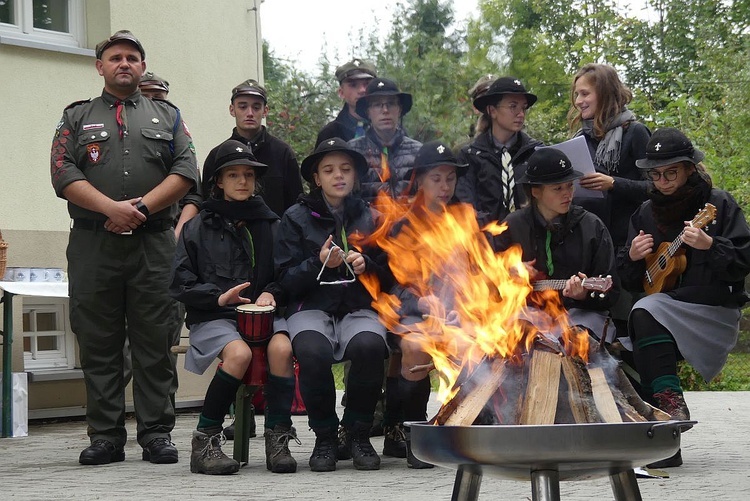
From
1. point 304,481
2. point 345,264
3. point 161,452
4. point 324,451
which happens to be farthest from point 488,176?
point 161,452

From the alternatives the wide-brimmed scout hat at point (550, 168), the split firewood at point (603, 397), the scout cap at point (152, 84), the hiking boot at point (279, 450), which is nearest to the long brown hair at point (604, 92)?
the wide-brimmed scout hat at point (550, 168)

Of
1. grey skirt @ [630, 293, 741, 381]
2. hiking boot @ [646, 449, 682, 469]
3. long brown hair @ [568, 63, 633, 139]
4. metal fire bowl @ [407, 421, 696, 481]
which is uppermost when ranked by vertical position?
long brown hair @ [568, 63, 633, 139]

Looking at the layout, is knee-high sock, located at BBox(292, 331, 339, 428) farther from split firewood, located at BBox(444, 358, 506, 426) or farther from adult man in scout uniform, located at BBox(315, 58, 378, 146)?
split firewood, located at BBox(444, 358, 506, 426)

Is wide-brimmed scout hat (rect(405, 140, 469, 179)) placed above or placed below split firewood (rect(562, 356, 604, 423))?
above

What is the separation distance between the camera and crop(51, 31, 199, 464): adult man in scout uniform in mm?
7348

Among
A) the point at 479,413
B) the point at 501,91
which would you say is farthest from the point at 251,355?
the point at 479,413

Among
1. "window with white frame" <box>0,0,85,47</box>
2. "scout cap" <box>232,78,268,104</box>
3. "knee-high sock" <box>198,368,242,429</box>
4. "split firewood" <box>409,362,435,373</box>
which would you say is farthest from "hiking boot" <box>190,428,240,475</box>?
"window with white frame" <box>0,0,85,47</box>

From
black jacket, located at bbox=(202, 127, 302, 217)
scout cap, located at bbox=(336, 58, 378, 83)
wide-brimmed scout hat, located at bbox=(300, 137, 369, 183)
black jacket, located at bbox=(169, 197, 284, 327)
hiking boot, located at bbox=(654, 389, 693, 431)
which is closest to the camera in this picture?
hiking boot, located at bbox=(654, 389, 693, 431)

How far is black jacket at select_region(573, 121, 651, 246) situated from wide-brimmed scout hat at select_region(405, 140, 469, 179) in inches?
34.5

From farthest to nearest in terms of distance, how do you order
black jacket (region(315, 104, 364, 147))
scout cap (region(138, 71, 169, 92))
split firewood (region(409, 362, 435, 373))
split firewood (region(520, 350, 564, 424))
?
scout cap (region(138, 71, 169, 92)) → black jacket (region(315, 104, 364, 147)) → split firewood (region(409, 362, 435, 373)) → split firewood (region(520, 350, 564, 424))

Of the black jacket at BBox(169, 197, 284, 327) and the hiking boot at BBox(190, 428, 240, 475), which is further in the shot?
the black jacket at BBox(169, 197, 284, 327)

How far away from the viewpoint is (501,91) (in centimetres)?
756

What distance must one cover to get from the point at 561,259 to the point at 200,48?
5850mm

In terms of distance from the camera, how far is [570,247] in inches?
264
